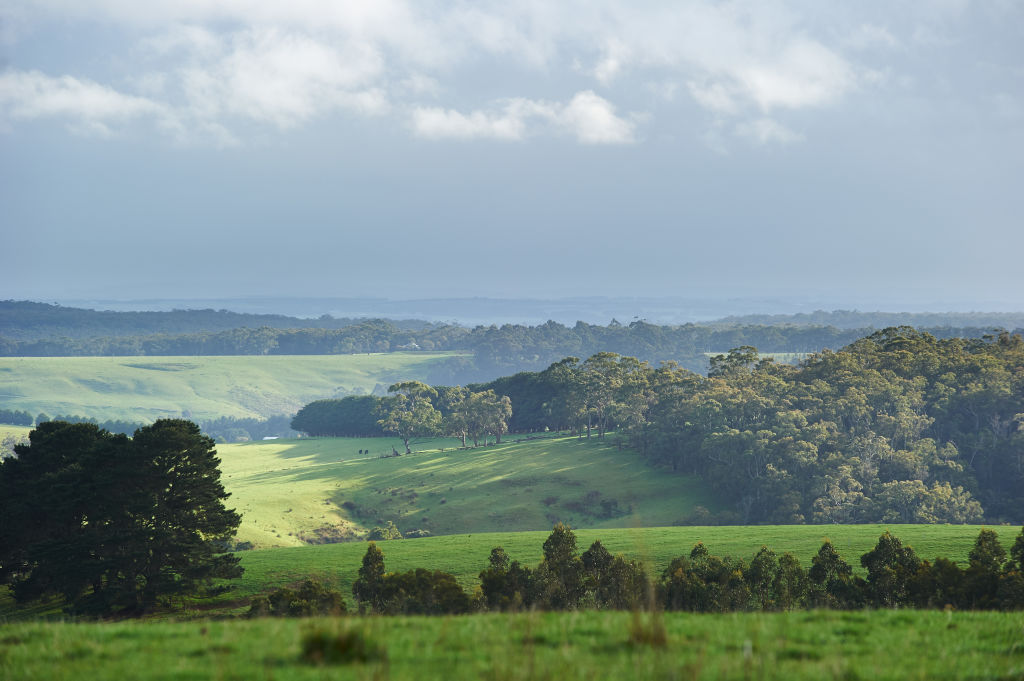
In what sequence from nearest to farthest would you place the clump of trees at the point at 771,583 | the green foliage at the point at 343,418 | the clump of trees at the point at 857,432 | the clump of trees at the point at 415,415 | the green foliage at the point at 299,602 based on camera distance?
1. the green foliage at the point at 299,602
2. the clump of trees at the point at 771,583
3. the clump of trees at the point at 857,432
4. the clump of trees at the point at 415,415
5. the green foliage at the point at 343,418

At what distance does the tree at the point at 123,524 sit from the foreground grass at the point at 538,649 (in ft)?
90.1

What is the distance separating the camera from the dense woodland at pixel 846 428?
86938 millimetres

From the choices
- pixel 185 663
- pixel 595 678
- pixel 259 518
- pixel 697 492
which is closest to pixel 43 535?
pixel 185 663

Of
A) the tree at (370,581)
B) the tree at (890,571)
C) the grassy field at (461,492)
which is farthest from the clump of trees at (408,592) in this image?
the grassy field at (461,492)

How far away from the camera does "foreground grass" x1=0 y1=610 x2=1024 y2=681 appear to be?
988 centimetres

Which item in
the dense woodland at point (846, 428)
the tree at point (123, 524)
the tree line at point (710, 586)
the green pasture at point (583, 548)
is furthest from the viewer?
the dense woodland at point (846, 428)

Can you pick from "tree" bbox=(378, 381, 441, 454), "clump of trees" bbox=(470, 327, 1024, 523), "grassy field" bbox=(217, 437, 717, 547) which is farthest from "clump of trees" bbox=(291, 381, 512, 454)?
"clump of trees" bbox=(470, 327, 1024, 523)

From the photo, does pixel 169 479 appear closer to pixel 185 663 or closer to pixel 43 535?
pixel 43 535

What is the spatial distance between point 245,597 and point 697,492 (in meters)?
71.6

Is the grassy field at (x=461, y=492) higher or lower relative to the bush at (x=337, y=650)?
lower

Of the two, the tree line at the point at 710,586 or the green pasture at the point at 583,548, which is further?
the green pasture at the point at 583,548

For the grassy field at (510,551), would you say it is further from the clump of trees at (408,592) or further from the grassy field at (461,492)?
the grassy field at (461,492)

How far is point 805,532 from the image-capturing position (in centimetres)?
5559

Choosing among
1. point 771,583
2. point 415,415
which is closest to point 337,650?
point 771,583
